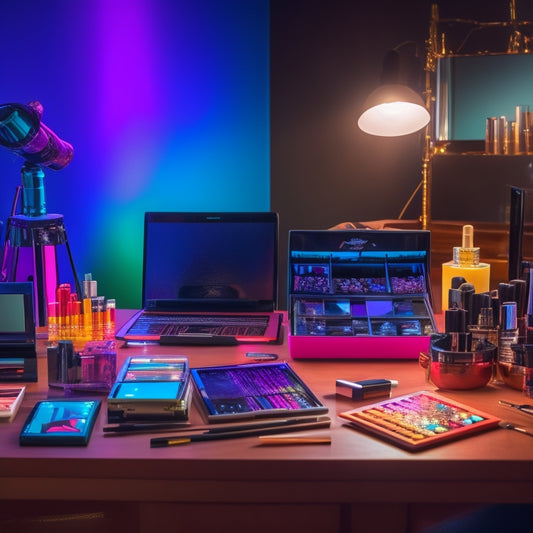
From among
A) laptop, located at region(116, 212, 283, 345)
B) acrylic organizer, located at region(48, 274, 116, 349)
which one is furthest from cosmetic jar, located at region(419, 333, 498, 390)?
acrylic organizer, located at region(48, 274, 116, 349)

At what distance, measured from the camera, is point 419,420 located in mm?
1273

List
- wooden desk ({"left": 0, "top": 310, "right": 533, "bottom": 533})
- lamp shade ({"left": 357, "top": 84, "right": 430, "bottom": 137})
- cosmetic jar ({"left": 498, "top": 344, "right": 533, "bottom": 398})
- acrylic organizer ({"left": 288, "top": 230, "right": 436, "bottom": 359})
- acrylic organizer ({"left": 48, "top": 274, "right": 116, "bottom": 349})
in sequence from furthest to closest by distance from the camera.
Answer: lamp shade ({"left": 357, "top": 84, "right": 430, "bottom": 137}) < acrylic organizer ({"left": 48, "top": 274, "right": 116, "bottom": 349}) < acrylic organizer ({"left": 288, "top": 230, "right": 436, "bottom": 359}) < cosmetic jar ({"left": 498, "top": 344, "right": 533, "bottom": 398}) < wooden desk ({"left": 0, "top": 310, "right": 533, "bottom": 533})

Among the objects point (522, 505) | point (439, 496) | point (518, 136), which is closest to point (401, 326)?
point (522, 505)

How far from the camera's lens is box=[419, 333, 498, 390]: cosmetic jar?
56.5 inches

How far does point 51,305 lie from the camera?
5.68ft

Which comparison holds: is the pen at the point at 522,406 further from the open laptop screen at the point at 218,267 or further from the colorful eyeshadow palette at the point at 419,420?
the open laptop screen at the point at 218,267

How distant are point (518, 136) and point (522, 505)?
1.54 m

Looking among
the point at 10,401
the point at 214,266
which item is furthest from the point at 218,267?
the point at 10,401

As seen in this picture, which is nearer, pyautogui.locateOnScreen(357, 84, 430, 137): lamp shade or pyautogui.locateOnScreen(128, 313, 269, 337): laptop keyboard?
pyautogui.locateOnScreen(128, 313, 269, 337): laptop keyboard

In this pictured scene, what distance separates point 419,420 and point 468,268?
1.87ft

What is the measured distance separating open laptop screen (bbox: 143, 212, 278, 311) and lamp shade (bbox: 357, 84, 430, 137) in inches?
29.4

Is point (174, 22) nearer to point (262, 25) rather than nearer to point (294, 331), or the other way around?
point (262, 25)

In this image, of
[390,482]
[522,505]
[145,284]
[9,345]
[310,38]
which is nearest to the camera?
[390,482]

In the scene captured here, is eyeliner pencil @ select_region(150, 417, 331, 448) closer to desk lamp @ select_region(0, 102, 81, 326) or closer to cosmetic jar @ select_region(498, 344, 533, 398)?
cosmetic jar @ select_region(498, 344, 533, 398)
